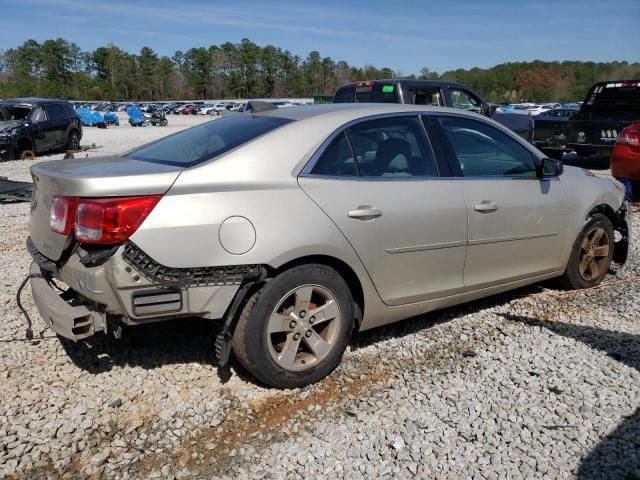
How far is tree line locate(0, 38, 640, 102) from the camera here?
109m

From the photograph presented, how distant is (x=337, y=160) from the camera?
3.38 m

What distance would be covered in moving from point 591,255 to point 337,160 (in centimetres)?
275

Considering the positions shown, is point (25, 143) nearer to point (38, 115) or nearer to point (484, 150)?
point (38, 115)

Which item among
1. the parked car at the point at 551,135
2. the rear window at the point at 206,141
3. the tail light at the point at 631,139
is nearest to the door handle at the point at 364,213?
the rear window at the point at 206,141

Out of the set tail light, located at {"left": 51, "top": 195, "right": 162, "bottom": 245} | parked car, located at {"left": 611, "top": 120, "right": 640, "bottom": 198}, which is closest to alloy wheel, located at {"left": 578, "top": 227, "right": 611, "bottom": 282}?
tail light, located at {"left": 51, "top": 195, "right": 162, "bottom": 245}

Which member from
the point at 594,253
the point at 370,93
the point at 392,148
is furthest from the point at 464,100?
the point at 392,148

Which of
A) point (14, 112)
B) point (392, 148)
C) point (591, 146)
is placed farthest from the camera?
point (14, 112)

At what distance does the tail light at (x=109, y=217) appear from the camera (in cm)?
272

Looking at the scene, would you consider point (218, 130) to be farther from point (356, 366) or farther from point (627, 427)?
point (627, 427)

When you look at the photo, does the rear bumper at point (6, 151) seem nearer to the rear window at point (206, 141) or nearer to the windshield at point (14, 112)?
the windshield at point (14, 112)

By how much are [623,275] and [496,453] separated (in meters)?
3.45

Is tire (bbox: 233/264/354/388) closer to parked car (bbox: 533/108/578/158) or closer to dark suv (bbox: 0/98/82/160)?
parked car (bbox: 533/108/578/158)

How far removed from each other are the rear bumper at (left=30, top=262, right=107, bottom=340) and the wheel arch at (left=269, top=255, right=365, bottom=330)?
93 cm

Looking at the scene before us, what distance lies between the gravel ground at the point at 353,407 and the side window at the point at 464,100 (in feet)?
21.2
